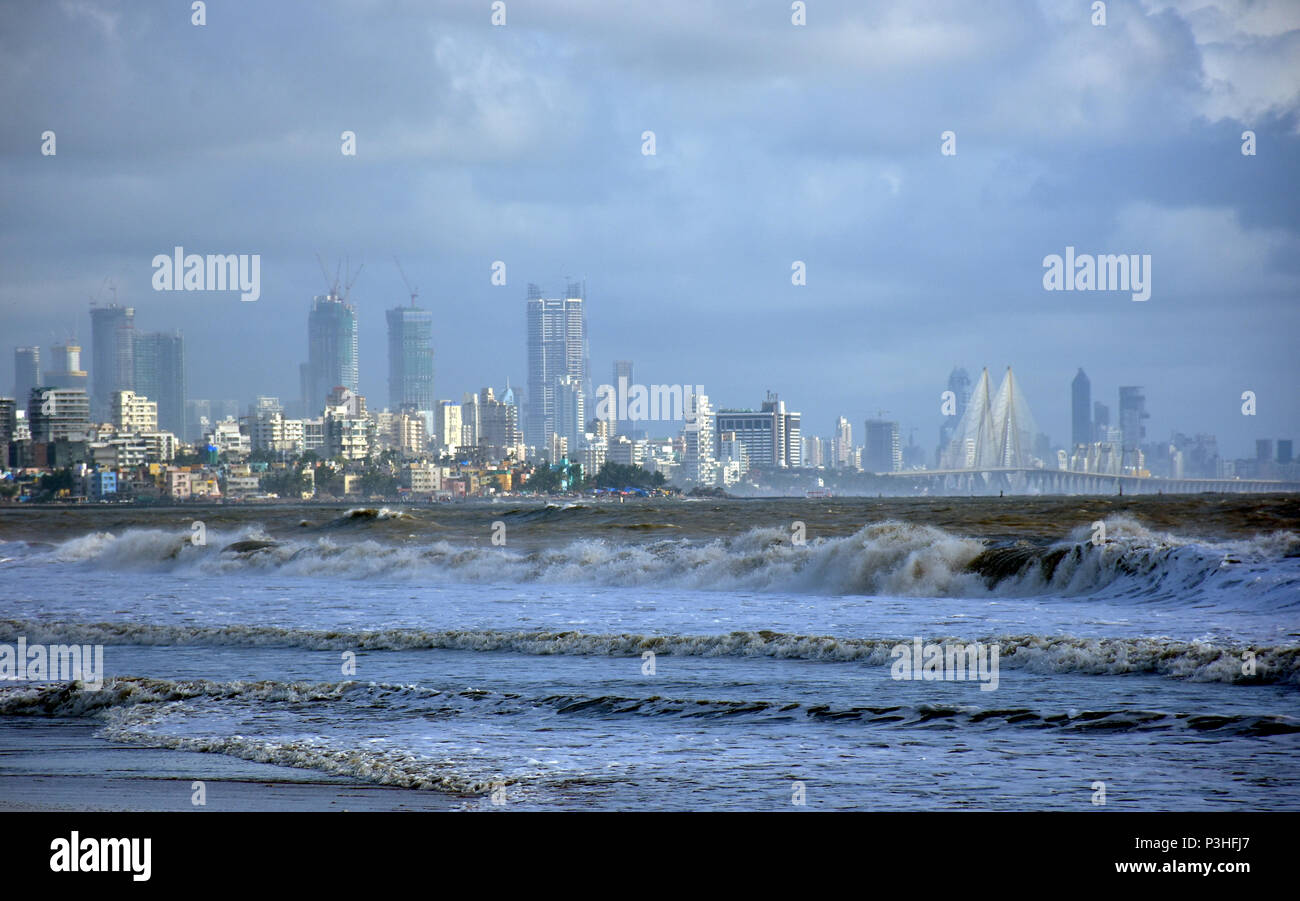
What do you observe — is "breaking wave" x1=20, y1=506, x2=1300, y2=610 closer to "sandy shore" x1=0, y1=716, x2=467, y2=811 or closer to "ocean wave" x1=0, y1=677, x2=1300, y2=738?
"ocean wave" x1=0, y1=677, x2=1300, y2=738

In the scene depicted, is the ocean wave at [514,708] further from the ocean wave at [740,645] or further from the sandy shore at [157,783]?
the ocean wave at [740,645]

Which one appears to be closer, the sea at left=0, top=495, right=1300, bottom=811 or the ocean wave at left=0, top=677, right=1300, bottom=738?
the sea at left=0, top=495, right=1300, bottom=811

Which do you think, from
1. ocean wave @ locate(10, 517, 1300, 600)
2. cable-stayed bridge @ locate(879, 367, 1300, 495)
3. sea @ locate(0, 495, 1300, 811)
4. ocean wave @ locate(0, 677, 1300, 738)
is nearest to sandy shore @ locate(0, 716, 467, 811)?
sea @ locate(0, 495, 1300, 811)

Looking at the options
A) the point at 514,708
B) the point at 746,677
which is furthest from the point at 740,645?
the point at 514,708

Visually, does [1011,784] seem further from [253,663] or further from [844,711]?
[253,663]
